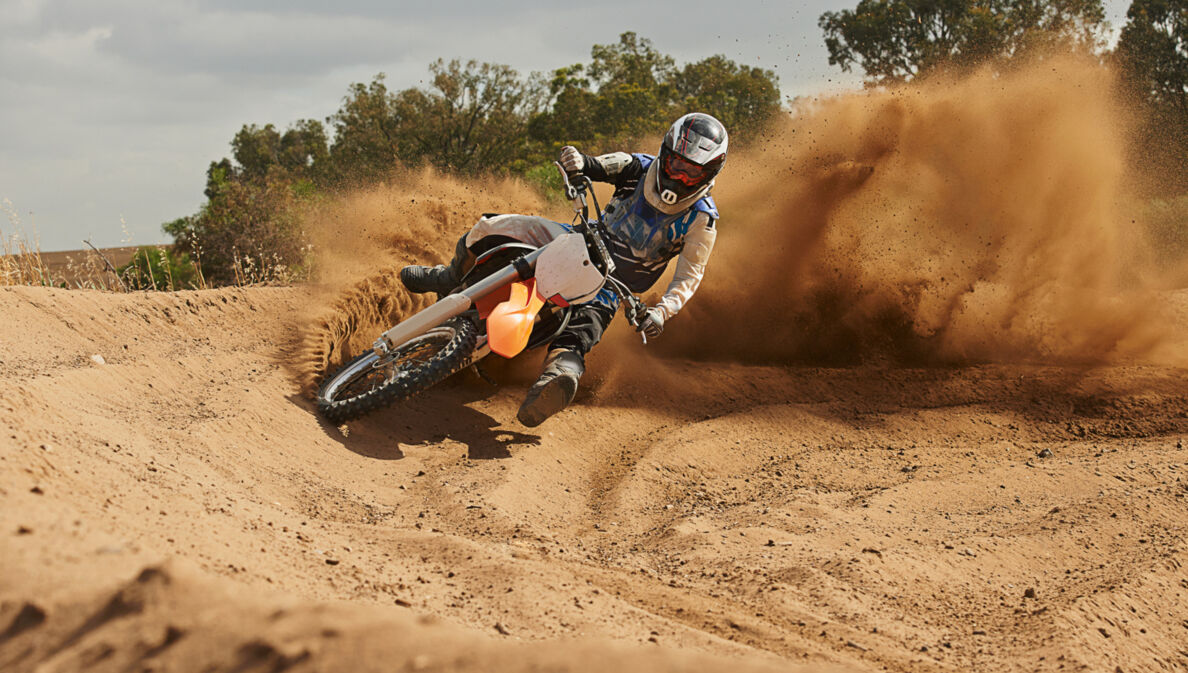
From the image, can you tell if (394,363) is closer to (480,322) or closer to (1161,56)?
(480,322)

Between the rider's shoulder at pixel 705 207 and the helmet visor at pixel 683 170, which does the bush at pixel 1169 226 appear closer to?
the rider's shoulder at pixel 705 207

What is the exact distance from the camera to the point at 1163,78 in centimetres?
2848

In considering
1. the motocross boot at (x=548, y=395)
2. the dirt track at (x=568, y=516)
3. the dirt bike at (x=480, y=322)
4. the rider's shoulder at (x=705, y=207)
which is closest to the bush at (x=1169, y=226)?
the dirt track at (x=568, y=516)

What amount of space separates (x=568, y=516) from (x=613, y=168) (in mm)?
3310

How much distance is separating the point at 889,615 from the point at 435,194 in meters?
6.92

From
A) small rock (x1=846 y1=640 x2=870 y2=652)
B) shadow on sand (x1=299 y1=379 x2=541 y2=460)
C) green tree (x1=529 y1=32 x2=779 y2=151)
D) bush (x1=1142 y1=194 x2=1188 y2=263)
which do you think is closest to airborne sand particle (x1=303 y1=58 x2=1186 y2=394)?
shadow on sand (x1=299 y1=379 x2=541 y2=460)

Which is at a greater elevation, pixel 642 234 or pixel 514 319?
pixel 642 234

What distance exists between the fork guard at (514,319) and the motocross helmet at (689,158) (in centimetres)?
144

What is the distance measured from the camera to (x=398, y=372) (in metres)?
6.46

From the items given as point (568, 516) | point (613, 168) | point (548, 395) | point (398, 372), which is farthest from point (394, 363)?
point (613, 168)

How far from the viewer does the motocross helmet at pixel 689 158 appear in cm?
670

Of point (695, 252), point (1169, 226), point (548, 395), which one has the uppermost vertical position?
point (695, 252)

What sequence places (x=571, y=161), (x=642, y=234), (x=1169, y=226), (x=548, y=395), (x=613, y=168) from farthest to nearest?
(x=1169, y=226) → (x=613, y=168) → (x=642, y=234) → (x=571, y=161) → (x=548, y=395)

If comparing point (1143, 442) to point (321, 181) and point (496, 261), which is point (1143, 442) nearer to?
point (496, 261)
